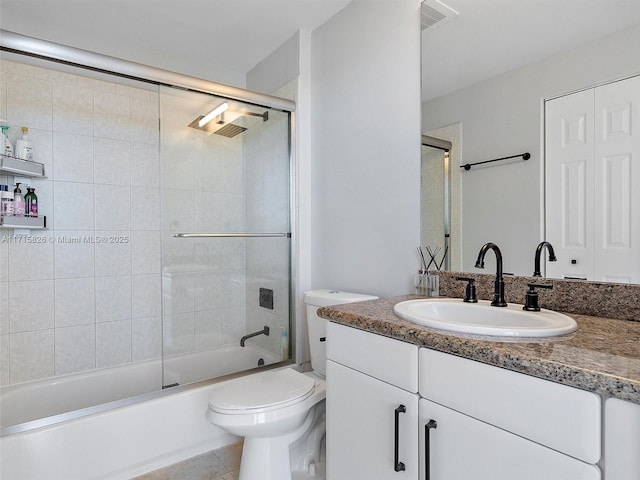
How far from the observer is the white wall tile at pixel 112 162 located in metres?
2.49

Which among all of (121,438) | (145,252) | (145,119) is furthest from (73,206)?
(121,438)

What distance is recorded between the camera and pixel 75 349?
241cm

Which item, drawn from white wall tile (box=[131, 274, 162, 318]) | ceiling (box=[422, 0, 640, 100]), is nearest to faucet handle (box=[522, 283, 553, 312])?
ceiling (box=[422, 0, 640, 100])

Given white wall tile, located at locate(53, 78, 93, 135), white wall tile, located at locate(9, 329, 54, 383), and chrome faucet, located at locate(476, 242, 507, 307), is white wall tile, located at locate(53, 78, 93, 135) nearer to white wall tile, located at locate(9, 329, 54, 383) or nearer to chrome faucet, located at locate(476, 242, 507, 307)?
white wall tile, located at locate(9, 329, 54, 383)

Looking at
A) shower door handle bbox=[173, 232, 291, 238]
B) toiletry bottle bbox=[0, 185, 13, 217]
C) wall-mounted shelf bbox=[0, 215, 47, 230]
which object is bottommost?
shower door handle bbox=[173, 232, 291, 238]

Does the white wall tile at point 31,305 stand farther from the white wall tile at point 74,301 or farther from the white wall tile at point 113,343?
the white wall tile at point 113,343

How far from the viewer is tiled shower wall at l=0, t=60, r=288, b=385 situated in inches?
85.4

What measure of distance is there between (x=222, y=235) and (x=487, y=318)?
1.59 meters

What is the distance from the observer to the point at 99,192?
2488 millimetres

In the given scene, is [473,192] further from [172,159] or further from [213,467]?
[213,467]

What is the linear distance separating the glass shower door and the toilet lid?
0.45 m

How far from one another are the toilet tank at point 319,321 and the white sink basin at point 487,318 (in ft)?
1.91

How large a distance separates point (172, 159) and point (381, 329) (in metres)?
1.56

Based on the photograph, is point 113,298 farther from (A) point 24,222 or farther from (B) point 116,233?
(A) point 24,222
